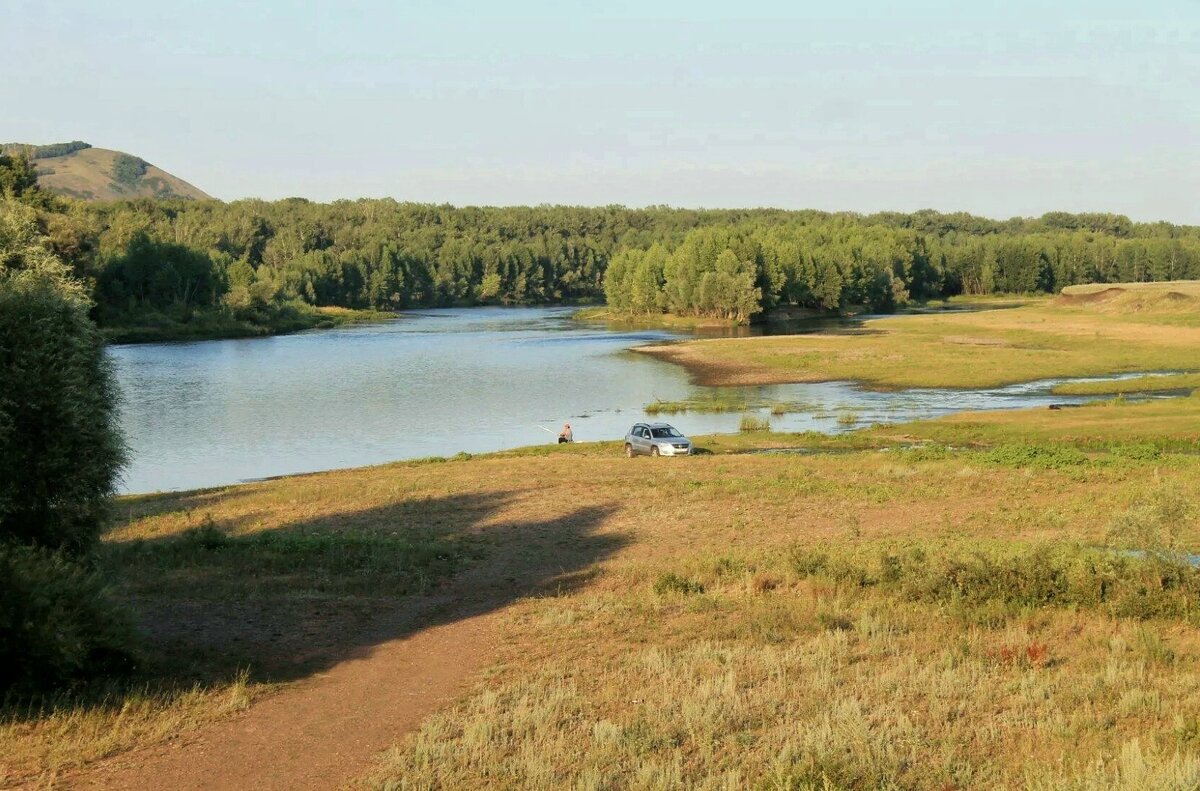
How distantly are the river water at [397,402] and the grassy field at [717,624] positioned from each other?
427 inches

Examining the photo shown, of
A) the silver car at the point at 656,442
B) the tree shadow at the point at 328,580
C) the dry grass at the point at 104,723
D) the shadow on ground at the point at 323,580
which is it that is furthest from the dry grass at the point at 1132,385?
the dry grass at the point at 104,723

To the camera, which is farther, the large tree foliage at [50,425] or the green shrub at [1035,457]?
the green shrub at [1035,457]

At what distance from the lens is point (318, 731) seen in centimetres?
1245

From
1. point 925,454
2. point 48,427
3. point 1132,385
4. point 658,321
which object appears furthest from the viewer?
point 658,321

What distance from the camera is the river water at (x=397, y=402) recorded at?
169 ft

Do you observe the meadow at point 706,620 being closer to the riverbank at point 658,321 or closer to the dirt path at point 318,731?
the dirt path at point 318,731

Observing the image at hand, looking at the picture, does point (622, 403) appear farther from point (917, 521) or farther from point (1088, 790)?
point (1088, 790)

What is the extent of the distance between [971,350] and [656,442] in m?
57.1

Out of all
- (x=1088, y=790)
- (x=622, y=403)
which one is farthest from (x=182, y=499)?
(x=622, y=403)

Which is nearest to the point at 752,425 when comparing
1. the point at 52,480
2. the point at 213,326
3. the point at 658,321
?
the point at 52,480

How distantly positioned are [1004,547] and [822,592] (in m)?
4.53

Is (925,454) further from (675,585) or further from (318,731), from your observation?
(318,731)

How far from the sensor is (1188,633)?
1631 centimetres

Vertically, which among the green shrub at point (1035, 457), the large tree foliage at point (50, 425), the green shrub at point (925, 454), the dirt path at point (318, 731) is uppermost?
the large tree foliage at point (50, 425)
